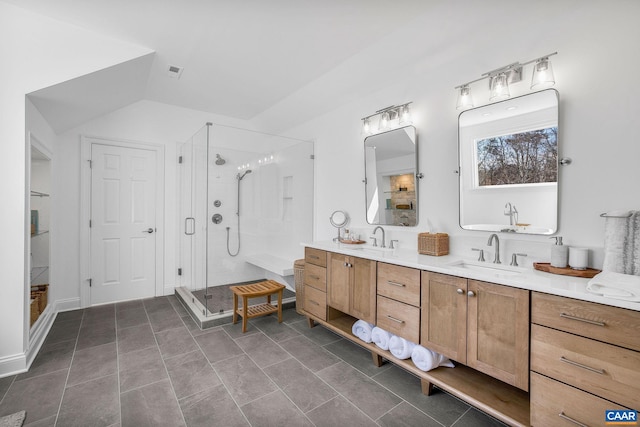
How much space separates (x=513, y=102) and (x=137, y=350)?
349cm

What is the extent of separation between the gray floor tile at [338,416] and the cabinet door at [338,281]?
771mm

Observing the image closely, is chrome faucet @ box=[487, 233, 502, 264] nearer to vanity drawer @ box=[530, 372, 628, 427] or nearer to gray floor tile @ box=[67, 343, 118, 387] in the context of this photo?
vanity drawer @ box=[530, 372, 628, 427]

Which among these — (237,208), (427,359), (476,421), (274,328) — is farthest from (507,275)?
(237,208)

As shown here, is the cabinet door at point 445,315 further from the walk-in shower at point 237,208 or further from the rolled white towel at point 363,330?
the walk-in shower at point 237,208

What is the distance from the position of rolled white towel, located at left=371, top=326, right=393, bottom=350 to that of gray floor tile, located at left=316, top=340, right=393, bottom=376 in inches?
7.1

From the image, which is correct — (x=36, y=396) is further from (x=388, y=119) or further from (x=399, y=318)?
(x=388, y=119)

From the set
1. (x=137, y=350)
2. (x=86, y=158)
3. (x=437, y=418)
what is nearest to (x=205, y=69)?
(x=86, y=158)

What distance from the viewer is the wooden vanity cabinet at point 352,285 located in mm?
2219

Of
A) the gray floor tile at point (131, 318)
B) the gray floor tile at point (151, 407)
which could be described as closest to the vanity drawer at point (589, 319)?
the gray floor tile at point (151, 407)

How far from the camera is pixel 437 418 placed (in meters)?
1.64

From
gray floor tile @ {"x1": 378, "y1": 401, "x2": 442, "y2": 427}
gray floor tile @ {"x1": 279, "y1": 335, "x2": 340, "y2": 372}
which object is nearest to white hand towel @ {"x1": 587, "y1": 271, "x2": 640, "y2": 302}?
gray floor tile @ {"x1": 378, "y1": 401, "x2": 442, "y2": 427}

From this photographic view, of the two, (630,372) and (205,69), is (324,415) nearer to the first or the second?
(630,372)

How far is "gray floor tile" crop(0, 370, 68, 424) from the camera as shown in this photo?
169 centimetres

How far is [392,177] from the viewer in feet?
9.01
